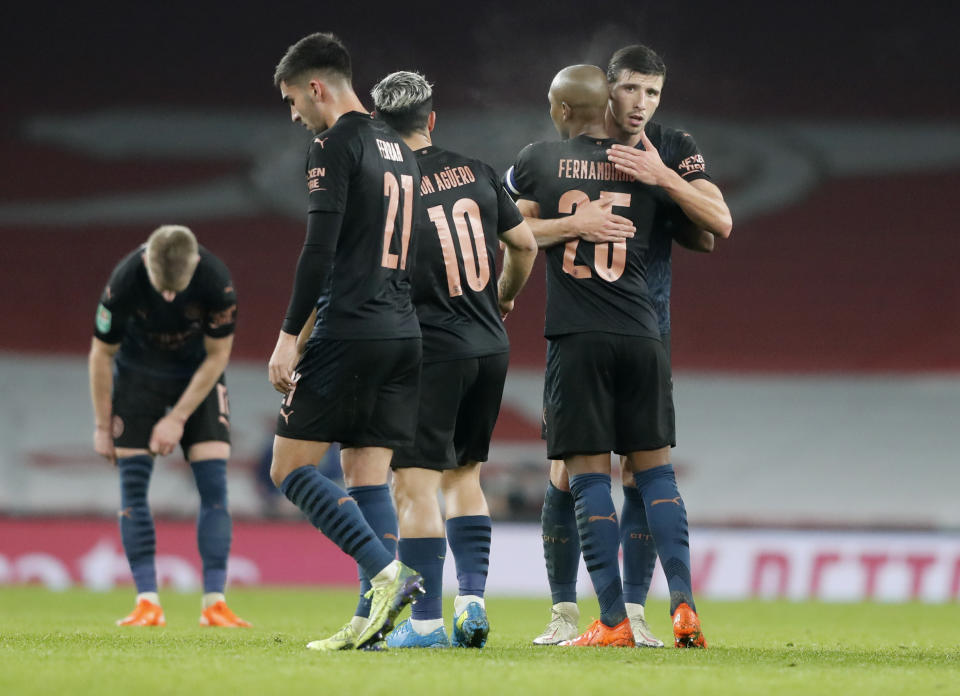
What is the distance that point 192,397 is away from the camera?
20.9ft

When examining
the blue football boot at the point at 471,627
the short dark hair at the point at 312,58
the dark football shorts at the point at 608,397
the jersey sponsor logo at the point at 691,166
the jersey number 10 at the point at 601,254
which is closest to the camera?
the short dark hair at the point at 312,58

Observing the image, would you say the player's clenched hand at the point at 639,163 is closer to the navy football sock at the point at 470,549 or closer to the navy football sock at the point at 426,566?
the navy football sock at the point at 470,549

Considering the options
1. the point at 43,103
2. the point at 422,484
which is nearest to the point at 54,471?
the point at 43,103

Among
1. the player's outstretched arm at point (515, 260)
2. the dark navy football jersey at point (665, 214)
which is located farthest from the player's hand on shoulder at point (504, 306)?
the dark navy football jersey at point (665, 214)

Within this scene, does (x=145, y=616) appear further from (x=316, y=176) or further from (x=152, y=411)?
(x=316, y=176)

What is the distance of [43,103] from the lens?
17000mm

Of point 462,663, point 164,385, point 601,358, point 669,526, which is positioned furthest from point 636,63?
point 164,385

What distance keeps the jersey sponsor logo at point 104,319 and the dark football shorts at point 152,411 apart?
34 centimetres

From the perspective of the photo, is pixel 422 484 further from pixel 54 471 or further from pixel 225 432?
pixel 54 471

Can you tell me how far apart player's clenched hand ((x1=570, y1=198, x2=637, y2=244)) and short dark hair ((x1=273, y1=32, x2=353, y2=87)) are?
3.46 feet

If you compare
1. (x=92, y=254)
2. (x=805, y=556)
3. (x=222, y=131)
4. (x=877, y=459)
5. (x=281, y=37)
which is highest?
(x=281, y=37)

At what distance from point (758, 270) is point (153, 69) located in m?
8.32

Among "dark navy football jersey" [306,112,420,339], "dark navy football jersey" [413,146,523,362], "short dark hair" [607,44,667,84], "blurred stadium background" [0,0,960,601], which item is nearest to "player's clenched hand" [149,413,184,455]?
"dark navy football jersey" [413,146,523,362]

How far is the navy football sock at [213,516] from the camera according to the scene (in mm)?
6410
